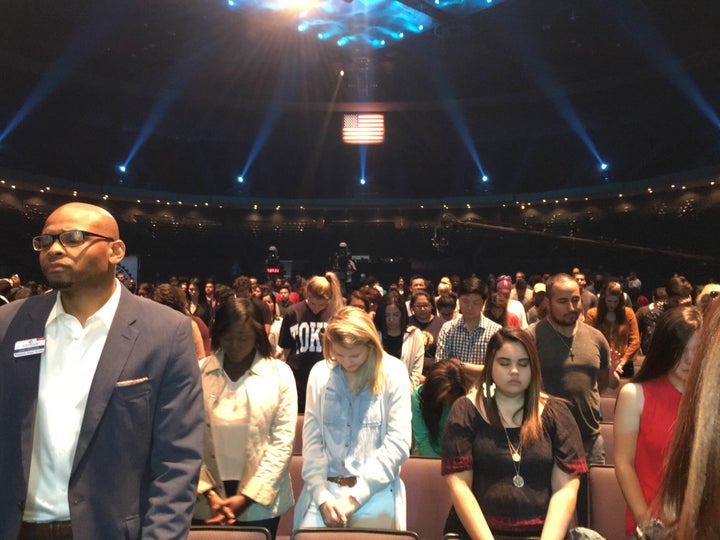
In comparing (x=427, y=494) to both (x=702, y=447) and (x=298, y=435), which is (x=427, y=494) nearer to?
(x=298, y=435)

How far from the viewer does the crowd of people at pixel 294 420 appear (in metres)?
2.00

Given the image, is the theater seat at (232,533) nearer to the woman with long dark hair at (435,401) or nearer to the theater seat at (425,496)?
the theater seat at (425,496)

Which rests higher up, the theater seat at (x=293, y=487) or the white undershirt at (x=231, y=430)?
the white undershirt at (x=231, y=430)

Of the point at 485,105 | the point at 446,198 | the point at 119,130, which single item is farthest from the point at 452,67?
the point at 119,130

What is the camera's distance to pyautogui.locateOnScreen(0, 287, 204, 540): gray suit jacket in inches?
78.2

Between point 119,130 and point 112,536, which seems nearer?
point 112,536

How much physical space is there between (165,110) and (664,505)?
24.6 m

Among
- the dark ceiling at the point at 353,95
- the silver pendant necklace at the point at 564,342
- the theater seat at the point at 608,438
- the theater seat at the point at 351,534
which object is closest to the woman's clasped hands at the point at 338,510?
the theater seat at the point at 351,534

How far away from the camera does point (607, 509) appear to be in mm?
3346

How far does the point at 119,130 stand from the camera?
23375mm

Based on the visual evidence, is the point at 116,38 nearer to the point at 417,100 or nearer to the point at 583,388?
the point at 417,100

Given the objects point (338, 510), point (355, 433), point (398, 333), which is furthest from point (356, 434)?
point (398, 333)

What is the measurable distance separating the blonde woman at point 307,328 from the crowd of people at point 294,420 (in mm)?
1620

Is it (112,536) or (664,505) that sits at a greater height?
(664,505)
